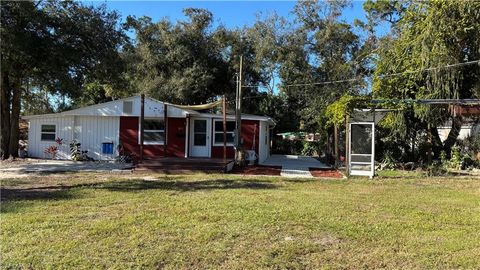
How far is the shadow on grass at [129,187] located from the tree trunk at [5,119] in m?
10.2

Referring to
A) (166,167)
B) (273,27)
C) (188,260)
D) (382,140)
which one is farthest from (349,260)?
(273,27)

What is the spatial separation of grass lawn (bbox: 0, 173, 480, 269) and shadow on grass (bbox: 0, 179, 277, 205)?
41 millimetres

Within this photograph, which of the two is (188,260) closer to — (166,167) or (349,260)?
(349,260)

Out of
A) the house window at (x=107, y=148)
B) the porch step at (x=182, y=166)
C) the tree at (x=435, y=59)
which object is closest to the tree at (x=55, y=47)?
the house window at (x=107, y=148)

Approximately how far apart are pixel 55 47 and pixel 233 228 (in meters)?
12.8

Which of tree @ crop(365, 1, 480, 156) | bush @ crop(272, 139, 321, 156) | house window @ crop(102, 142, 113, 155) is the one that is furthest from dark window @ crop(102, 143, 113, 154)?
bush @ crop(272, 139, 321, 156)

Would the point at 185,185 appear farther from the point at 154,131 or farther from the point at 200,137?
the point at 154,131

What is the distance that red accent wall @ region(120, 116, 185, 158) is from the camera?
2062cm

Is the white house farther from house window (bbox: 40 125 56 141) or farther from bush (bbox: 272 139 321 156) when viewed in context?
bush (bbox: 272 139 321 156)

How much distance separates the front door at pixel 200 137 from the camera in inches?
813

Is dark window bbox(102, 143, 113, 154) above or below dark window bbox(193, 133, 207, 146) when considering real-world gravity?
below

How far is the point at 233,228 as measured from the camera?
6289 mm

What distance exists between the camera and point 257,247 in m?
5.39

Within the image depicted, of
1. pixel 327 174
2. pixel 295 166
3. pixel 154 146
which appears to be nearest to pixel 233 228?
pixel 327 174
